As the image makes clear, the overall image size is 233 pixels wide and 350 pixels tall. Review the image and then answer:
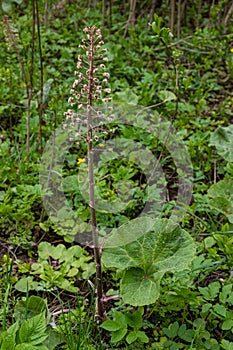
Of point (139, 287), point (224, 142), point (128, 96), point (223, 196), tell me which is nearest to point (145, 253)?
point (139, 287)

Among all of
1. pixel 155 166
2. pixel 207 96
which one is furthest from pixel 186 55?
pixel 155 166

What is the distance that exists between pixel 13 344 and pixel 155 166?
160 centimetres

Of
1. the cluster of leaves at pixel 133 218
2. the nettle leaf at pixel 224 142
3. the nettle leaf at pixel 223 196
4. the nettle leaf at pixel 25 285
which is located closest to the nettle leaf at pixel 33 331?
the cluster of leaves at pixel 133 218

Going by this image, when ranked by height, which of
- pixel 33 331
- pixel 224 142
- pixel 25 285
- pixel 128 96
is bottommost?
pixel 25 285

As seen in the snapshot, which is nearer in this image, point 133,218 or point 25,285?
point 25,285

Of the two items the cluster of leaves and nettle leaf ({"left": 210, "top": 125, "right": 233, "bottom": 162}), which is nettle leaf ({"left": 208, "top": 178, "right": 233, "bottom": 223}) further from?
nettle leaf ({"left": 210, "top": 125, "right": 233, "bottom": 162})

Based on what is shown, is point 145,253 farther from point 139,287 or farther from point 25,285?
point 25,285

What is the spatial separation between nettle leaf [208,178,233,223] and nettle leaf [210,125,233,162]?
0.38 m

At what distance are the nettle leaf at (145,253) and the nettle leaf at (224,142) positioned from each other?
38.0 inches

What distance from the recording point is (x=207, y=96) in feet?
12.1

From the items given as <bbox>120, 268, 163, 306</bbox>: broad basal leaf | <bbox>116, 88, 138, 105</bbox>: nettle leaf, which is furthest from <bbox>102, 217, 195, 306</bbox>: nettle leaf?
<bbox>116, 88, 138, 105</bbox>: nettle leaf

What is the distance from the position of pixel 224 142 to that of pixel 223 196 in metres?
0.54

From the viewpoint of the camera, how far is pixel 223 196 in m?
2.52

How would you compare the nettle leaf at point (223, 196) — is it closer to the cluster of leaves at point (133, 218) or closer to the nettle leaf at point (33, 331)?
the cluster of leaves at point (133, 218)
